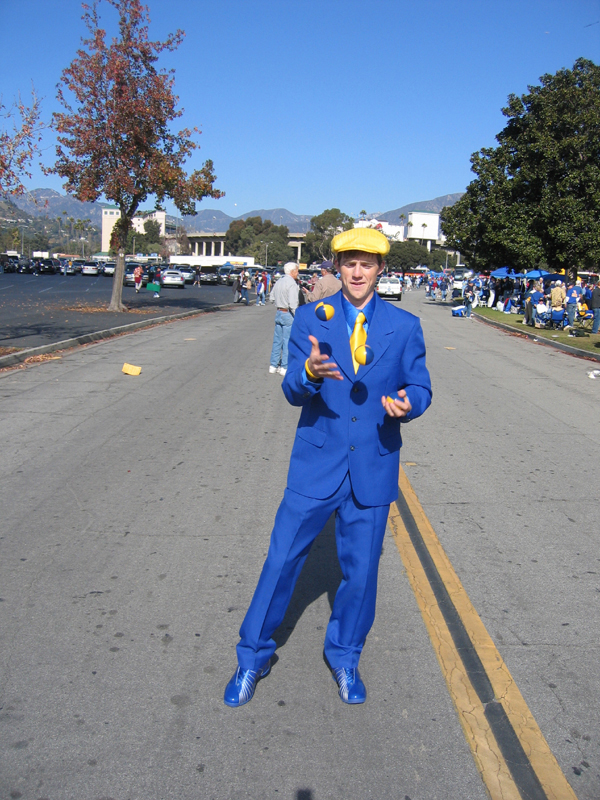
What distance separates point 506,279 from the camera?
40656mm

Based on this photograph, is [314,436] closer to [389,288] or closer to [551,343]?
[551,343]

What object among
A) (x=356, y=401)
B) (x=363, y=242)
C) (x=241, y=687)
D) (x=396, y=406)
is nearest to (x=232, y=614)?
(x=241, y=687)

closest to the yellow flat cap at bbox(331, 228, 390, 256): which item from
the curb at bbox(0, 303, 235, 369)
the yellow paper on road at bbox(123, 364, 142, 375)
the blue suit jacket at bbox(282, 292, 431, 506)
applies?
the blue suit jacket at bbox(282, 292, 431, 506)

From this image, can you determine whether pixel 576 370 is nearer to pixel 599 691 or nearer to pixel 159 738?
pixel 599 691

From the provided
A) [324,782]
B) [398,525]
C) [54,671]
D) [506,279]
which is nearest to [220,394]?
[398,525]

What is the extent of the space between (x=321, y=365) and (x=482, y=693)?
1.67 meters

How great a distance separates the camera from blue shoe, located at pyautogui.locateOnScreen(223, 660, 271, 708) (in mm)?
2988

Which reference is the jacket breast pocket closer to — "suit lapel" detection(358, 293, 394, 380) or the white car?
"suit lapel" detection(358, 293, 394, 380)

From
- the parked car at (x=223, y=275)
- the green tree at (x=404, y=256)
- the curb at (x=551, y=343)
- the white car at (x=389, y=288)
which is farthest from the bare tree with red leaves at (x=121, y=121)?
the green tree at (x=404, y=256)

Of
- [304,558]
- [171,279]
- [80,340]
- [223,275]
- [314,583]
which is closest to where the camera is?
[304,558]

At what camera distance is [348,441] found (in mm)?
2896

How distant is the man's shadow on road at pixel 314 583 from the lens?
12.2ft

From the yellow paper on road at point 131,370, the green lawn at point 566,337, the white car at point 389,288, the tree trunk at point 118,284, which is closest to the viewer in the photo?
the yellow paper on road at point 131,370

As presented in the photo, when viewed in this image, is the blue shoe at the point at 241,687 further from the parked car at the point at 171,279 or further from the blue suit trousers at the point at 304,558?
the parked car at the point at 171,279
